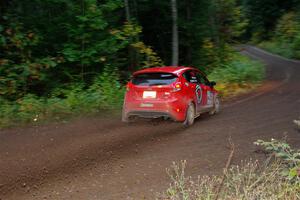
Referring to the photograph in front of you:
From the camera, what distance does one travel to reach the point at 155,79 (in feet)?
36.2

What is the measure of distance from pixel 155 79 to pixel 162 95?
500 millimetres

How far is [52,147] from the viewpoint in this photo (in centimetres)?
895

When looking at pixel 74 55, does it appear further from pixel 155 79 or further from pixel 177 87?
pixel 177 87

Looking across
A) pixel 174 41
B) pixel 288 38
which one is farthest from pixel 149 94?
pixel 288 38

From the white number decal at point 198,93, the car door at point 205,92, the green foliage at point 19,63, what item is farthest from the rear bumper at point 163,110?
the green foliage at point 19,63

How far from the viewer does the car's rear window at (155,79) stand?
11.0 m

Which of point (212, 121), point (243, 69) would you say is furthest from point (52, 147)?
point (243, 69)

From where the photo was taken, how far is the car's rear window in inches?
432

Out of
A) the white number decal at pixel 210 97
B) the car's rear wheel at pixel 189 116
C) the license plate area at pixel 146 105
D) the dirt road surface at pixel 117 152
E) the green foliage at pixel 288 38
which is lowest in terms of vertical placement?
the dirt road surface at pixel 117 152

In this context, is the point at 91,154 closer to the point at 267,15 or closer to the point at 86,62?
the point at 86,62

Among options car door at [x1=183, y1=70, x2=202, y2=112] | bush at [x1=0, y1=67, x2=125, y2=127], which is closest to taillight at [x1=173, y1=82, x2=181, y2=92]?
car door at [x1=183, y1=70, x2=202, y2=112]

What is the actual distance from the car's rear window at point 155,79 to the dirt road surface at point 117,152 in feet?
3.71

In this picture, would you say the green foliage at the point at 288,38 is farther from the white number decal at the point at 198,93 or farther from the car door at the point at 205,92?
the white number decal at the point at 198,93

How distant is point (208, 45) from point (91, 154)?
1628 centimetres
